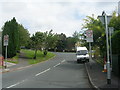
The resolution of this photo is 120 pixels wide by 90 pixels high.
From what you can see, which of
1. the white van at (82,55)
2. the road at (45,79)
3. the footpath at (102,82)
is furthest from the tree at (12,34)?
the footpath at (102,82)

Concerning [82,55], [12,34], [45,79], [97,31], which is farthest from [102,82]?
[12,34]

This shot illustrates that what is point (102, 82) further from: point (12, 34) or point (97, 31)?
point (12, 34)

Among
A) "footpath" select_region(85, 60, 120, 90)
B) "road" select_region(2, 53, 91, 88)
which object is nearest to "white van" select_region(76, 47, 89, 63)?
"road" select_region(2, 53, 91, 88)

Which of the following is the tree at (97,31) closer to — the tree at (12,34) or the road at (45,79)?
the road at (45,79)

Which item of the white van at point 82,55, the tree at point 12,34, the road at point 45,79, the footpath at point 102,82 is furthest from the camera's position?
the tree at point 12,34

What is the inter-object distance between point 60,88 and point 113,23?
11.1m

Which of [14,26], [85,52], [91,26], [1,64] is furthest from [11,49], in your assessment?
[91,26]

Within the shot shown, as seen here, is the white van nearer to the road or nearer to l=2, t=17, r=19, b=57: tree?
Result: l=2, t=17, r=19, b=57: tree

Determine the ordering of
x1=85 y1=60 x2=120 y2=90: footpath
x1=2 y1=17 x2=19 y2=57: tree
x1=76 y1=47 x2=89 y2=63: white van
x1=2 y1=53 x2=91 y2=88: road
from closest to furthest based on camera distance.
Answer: x1=85 y1=60 x2=120 y2=90: footpath, x1=2 y1=53 x2=91 y2=88: road, x1=76 y1=47 x2=89 y2=63: white van, x1=2 y1=17 x2=19 y2=57: tree

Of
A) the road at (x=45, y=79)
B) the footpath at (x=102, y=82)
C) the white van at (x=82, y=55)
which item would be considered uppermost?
the white van at (x=82, y=55)

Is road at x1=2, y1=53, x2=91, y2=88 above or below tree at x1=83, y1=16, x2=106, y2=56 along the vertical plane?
below

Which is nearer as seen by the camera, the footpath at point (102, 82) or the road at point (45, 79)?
the footpath at point (102, 82)

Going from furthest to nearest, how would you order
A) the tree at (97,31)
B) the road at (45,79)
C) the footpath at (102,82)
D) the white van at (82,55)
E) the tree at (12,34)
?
the tree at (12,34) → the white van at (82,55) → the tree at (97,31) → the road at (45,79) → the footpath at (102,82)

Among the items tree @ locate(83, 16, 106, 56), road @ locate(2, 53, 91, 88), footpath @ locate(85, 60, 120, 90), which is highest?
tree @ locate(83, 16, 106, 56)
